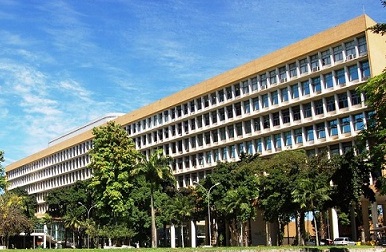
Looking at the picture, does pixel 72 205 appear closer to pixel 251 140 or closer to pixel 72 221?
pixel 72 221

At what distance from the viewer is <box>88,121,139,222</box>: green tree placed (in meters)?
62.9

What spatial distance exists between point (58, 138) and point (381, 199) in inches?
4000

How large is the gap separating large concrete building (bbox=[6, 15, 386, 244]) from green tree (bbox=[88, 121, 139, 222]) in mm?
17363

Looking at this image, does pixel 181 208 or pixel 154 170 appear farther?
pixel 181 208

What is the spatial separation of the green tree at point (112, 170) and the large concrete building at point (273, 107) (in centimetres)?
1736

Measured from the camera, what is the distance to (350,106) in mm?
58906

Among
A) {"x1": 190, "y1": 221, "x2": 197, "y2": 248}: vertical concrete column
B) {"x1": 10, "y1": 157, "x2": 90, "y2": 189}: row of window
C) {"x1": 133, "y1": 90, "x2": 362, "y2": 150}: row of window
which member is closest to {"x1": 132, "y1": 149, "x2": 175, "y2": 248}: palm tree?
{"x1": 133, "y1": 90, "x2": 362, "y2": 150}: row of window

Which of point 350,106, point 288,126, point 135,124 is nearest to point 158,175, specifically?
point 288,126

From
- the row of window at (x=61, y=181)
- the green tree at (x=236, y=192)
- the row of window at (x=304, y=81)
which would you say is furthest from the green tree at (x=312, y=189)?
the row of window at (x=61, y=181)

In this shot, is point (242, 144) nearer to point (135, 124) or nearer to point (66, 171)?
point (135, 124)

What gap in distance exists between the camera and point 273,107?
6838cm

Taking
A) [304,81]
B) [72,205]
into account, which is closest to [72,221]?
[72,205]

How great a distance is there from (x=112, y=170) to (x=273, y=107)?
78.3ft

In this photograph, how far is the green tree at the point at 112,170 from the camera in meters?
62.9
